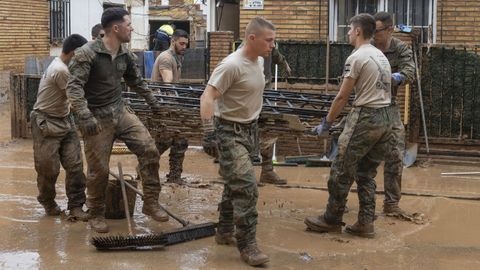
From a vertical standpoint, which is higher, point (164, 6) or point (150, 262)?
point (164, 6)

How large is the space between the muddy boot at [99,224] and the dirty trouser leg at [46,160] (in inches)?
30.8

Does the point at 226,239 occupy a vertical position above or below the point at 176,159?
below

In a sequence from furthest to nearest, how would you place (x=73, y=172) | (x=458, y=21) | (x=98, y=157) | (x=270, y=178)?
(x=458, y=21) → (x=270, y=178) → (x=73, y=172) → (x=98, y=157)

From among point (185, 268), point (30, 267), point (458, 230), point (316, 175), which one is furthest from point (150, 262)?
point (316, 175)

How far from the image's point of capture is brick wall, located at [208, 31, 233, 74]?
40.9ft

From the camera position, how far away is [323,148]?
38.3ft

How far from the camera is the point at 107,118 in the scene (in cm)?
659

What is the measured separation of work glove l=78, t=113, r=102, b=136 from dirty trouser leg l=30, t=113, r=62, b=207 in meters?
1.09

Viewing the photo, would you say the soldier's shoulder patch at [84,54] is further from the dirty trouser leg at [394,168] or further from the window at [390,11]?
the window at [390,11]

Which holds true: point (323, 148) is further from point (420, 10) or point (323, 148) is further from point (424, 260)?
point (424, 260)

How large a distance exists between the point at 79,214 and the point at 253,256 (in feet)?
7.43

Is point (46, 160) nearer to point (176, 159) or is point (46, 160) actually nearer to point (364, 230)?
point (176, 159)

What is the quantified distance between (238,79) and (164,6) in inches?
1279

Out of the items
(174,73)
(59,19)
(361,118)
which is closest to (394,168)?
(361,118)
